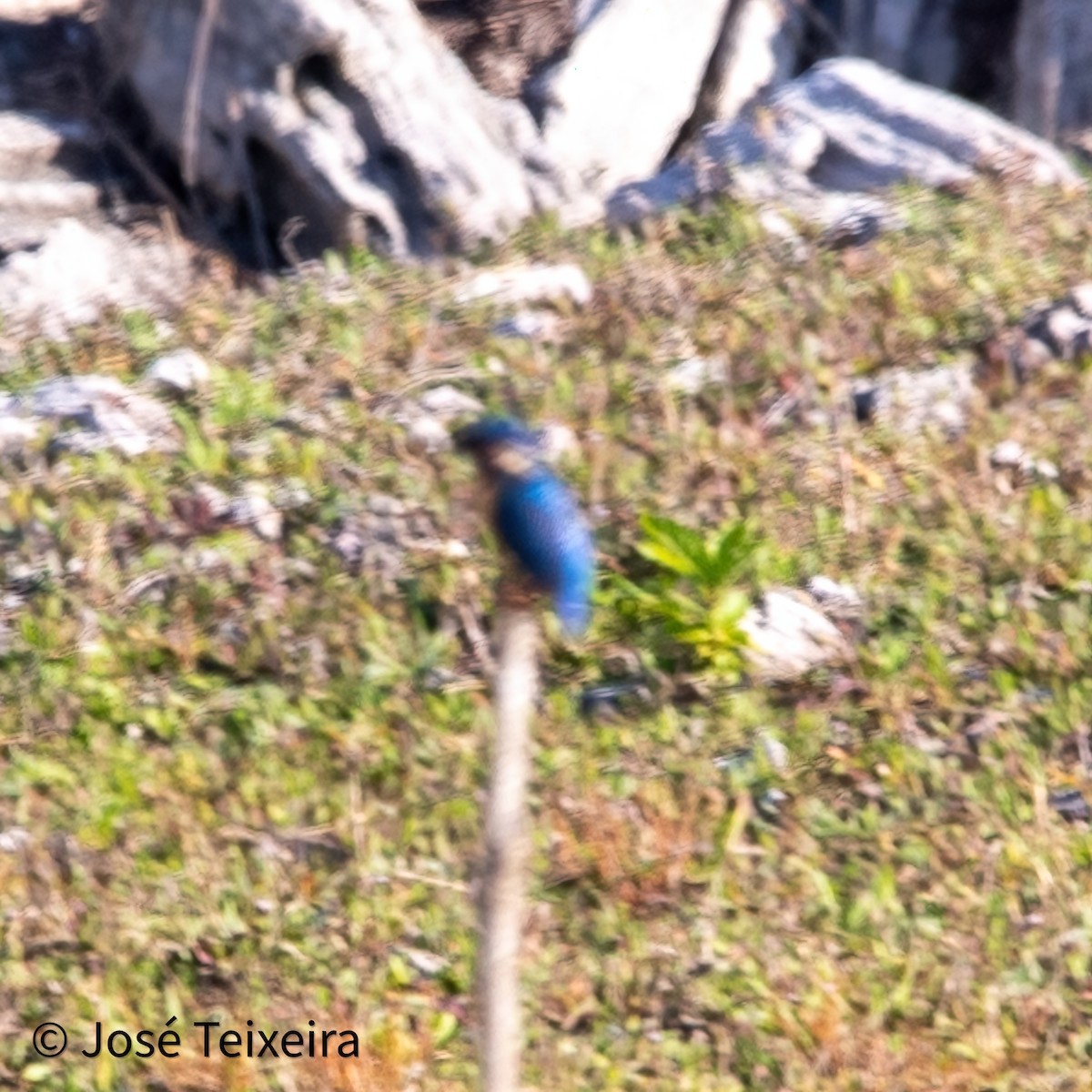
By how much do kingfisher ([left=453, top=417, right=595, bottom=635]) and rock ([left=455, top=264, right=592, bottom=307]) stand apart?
4010 millimetres

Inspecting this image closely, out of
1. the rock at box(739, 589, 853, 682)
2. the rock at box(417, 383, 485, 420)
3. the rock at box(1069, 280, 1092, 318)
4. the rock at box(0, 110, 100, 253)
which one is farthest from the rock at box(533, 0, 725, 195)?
the rock at box(739, 589, 853, 682)

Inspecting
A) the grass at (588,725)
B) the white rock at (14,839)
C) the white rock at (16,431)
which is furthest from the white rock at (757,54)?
the white rock at (14,839)

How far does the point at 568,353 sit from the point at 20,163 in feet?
8.96

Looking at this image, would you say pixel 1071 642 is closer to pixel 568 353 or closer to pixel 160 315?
pixel 568 353

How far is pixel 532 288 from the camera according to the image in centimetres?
606

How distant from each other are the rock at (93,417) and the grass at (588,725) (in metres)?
0.09

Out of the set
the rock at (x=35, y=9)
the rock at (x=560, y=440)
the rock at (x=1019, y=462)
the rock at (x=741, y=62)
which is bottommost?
the rock at (x=560, y=440)

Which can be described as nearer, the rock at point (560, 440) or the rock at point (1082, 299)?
the rock at point (560, 440)

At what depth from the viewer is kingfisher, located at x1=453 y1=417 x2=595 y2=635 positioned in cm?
199

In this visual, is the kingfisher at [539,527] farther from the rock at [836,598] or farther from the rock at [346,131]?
the rock at [346,131]

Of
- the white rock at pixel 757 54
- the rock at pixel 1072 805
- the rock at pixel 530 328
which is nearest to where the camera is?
the rock at pixel 1072 805

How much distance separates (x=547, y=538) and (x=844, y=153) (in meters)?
5.17

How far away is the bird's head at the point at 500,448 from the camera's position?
2.07 m

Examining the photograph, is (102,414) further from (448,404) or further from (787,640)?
(787,640)
